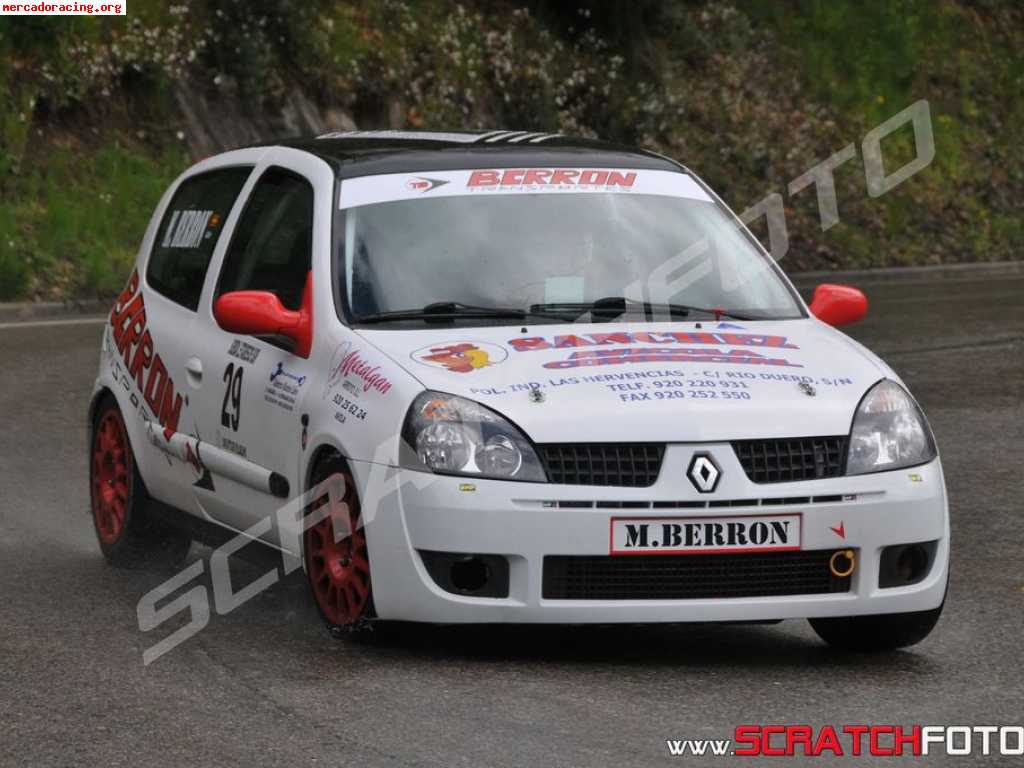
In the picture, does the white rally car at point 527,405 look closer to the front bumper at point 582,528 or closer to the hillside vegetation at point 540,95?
the front bumper at point 582,528

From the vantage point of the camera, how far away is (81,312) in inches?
800

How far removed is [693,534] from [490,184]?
186 cm

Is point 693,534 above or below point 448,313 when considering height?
below

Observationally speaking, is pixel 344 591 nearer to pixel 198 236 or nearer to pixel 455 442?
pixel 455 442

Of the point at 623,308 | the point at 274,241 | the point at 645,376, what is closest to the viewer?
the point at 645,376

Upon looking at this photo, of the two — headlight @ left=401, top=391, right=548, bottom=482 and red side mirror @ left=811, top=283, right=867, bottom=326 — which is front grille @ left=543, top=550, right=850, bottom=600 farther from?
red side mirror @ left=811, top=283, right=867, bottom=326

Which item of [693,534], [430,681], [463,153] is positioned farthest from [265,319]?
[693,534]

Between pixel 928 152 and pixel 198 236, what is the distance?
79.4ft

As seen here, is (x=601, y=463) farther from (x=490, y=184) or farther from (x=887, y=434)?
(x=490, y=184)

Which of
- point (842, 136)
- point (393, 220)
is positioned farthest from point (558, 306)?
point (842, 136)

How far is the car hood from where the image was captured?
20.1 ft

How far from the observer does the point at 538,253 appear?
7.23m

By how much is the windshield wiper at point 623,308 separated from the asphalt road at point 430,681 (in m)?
1.04

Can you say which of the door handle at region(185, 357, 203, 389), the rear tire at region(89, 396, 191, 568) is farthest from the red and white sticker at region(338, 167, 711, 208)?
the rear tire at region(89, 396, 191, 568)
